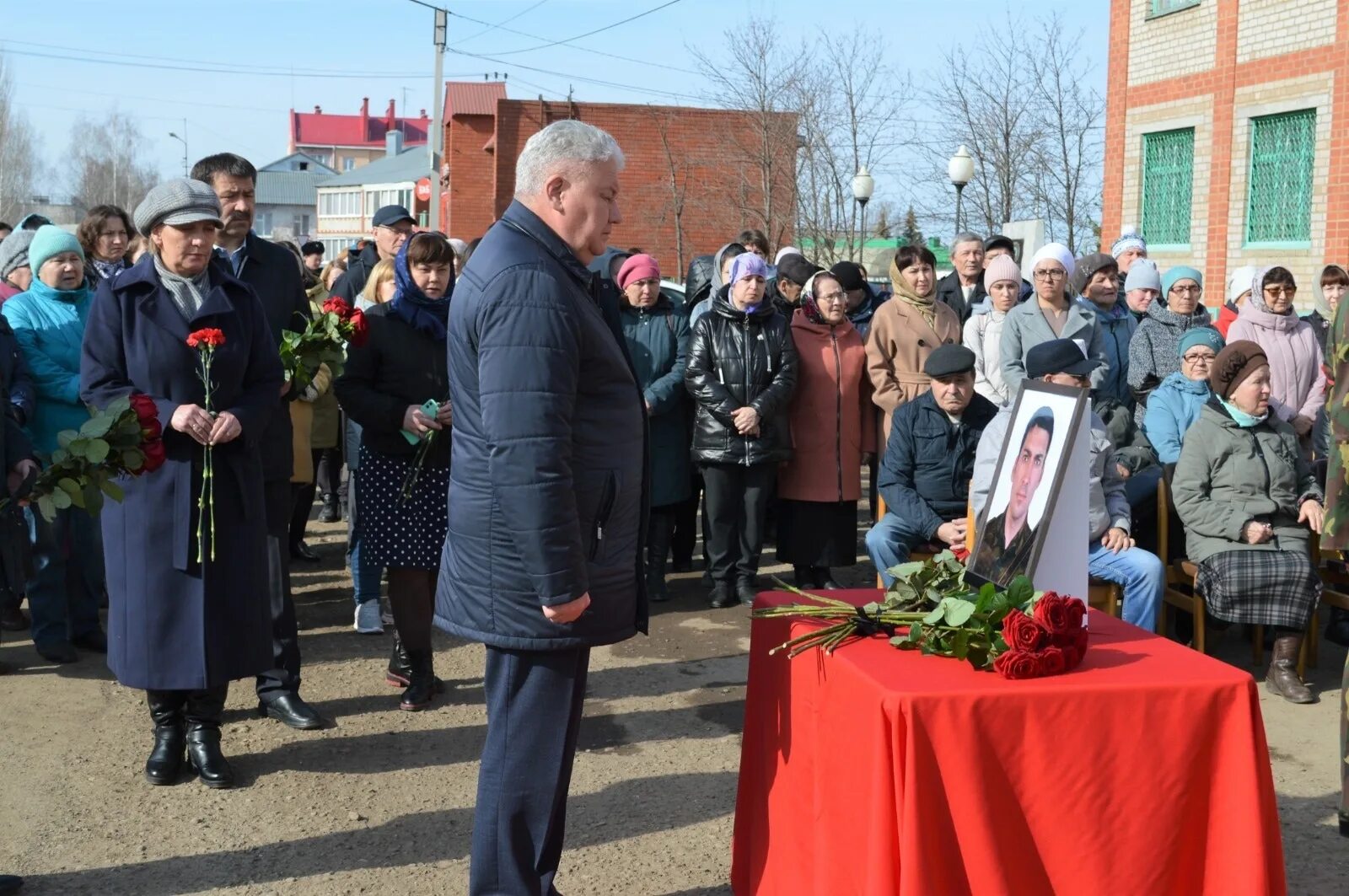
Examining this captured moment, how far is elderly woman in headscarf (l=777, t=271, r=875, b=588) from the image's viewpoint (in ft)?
27.1

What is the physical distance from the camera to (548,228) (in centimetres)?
363

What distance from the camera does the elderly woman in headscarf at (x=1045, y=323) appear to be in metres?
8.18

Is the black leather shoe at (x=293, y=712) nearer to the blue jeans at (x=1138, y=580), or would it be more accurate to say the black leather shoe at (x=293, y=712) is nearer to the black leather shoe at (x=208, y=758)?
the black leather shoe at (x=208, y=758)

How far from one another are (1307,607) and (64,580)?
6029 mm

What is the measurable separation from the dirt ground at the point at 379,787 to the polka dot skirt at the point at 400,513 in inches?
27.6

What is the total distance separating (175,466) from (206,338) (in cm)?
48

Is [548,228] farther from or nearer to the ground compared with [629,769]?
farther from the ground

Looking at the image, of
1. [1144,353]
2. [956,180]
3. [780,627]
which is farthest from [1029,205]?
[780,627]

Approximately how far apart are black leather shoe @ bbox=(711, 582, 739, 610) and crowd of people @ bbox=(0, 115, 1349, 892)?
0.06ft

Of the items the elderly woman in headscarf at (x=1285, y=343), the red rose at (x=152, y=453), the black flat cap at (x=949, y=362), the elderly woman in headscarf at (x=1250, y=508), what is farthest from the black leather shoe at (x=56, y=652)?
the elderly woman in headscarf at (x=1285, y=343)

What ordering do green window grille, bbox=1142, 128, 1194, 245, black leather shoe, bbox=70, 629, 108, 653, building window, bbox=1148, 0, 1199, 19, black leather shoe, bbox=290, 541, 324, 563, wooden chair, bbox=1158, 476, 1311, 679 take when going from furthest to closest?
1. green window grille, bbox=1142, 128, 1194, 245
2. building window, bbox=1148, 0, 1199, 19
3. black leather shoe, bbox=290, 541, 324, 563
4. black leather shoe, bbox=70, 629, 108, 653
5. wooden chair, bbox=1158, 476, 1311, 679

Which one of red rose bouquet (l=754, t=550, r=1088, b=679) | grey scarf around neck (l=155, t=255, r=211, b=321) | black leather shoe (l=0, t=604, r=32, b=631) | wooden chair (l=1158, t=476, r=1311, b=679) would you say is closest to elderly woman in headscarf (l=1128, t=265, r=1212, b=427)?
wooden chair (l=1158, t=476, r=1311, b=679)

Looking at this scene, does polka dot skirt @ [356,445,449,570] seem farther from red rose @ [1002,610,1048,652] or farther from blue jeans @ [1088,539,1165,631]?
red rose @ [1002,610,1048,652]

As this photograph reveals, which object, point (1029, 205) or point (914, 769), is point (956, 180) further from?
point (914, 769)
